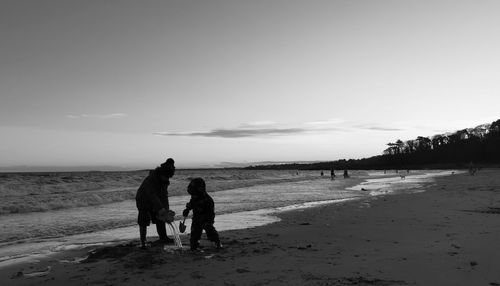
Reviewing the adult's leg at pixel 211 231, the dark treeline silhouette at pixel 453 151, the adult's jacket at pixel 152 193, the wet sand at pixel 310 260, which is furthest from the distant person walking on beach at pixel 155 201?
the dark treeline silhouette at pixel 453 151

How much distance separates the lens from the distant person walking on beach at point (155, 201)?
8.40m

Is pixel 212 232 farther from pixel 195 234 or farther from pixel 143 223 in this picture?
pixel 143 223

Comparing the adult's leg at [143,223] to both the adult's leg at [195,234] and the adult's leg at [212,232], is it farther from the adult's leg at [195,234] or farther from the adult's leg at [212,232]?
the adult's leg at [212,232]

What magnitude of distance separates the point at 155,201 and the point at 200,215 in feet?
3.53

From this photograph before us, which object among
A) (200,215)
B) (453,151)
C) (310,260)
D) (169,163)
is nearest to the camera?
(310,260)

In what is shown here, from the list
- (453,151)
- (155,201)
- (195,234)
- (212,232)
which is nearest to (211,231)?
(212,232)

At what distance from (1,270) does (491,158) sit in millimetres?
121563

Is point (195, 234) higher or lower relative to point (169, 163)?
lower

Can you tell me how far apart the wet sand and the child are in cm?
30

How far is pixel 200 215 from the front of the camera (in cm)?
808

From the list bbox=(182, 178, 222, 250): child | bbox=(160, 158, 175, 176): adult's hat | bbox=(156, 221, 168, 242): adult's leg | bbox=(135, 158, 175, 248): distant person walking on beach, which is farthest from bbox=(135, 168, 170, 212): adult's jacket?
bbox=(182, 178, 222, 250): child

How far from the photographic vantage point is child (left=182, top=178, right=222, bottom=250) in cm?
800

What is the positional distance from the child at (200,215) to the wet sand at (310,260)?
30 cm

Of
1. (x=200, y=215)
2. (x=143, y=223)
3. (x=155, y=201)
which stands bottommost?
(x=143, y=223)
